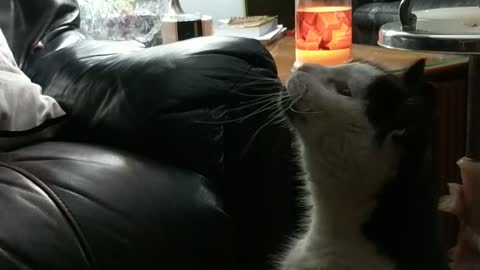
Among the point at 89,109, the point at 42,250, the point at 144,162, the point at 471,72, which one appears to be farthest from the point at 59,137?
the point at 471,72

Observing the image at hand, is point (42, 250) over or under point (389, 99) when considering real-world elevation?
under

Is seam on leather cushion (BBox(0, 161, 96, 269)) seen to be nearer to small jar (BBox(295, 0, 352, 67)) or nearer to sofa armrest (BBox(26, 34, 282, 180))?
sofa armrest (BBox(26, 34, 282, 180))

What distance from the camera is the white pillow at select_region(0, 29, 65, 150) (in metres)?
1.01

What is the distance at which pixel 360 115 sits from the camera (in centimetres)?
78

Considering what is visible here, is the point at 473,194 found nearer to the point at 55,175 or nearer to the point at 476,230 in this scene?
the point at 476,230

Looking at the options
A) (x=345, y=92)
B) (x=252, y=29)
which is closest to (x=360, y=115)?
(x=345, y=92)

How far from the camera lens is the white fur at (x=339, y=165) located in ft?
2.59

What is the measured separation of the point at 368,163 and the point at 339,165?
4 centimetres

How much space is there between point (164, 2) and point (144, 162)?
1.04m

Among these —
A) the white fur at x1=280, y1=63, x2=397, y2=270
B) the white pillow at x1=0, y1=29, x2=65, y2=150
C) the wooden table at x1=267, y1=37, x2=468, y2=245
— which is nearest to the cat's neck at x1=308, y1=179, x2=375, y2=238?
the white fur at x1=280, y1=63, x2=397, y2=270

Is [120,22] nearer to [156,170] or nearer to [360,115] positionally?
[156,170]

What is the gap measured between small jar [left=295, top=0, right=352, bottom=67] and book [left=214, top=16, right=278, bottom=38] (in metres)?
0.32

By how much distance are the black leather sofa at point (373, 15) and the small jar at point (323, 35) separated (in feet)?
1.26

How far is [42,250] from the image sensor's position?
730mm
